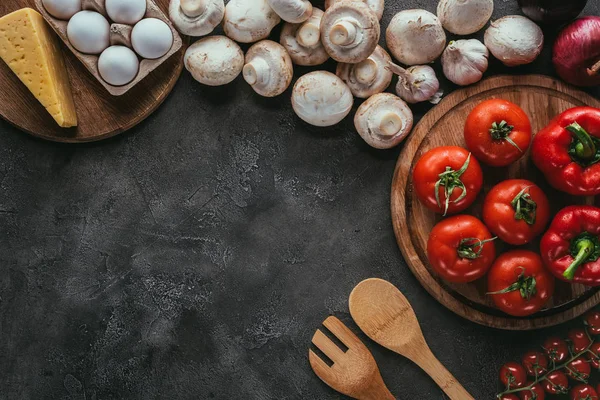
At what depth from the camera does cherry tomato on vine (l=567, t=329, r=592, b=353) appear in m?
1.83

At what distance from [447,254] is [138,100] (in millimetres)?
948

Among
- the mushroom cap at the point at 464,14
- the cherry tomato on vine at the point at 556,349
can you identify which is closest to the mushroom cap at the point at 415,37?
the mushroom cap at the point at 464,14

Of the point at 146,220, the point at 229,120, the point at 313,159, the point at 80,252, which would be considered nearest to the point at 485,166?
the point at 313,159

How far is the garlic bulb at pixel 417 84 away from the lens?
176 centimetres

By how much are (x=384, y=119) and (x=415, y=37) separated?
0.79 feet

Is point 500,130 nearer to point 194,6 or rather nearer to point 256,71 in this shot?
point 256,71

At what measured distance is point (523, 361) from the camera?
1842 millimetres

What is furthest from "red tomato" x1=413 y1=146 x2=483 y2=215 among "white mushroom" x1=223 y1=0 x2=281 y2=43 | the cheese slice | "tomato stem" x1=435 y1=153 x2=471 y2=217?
the cheese slice

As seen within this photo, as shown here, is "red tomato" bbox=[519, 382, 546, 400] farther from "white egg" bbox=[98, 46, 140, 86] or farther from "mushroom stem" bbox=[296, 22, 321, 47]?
"white egg" bbox=[98, 46, 140, 86]

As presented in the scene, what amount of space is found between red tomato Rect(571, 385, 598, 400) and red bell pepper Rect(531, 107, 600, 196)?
56cm

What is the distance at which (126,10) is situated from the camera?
1.71 metres

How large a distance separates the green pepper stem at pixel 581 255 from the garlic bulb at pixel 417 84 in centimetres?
56

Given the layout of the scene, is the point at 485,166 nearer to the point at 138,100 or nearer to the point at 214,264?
the point at 214,264

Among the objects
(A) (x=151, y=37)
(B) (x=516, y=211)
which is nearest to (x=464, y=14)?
(B) (x=516, y=211)
